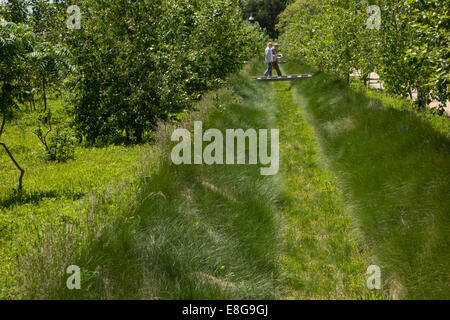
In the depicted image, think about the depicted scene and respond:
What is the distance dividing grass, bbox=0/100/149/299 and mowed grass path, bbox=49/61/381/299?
0.19 metres

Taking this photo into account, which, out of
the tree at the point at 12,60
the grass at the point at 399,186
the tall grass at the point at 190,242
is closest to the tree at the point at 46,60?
the tree at the point at 12,60

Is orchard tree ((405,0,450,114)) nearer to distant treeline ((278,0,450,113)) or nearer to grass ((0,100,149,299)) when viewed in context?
distant treeline ((278,0,450,113))

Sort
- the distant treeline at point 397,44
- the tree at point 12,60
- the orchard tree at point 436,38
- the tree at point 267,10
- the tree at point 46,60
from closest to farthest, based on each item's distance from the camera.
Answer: the orchard tree at point 436,38, the distant treeline at point 397,44, the tree at point 12,60, the tree at point 46,60, the tree at point 267,10

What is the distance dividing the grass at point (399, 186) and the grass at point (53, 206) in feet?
10.6

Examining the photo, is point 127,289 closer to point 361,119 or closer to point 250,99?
point 361,119

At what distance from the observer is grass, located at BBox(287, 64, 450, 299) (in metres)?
4.52

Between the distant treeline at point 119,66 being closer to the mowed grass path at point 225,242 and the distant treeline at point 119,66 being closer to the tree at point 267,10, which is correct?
the mowed grass path at point 225,242

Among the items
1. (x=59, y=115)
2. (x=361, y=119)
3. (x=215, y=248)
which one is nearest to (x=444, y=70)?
(x=215, y=248)

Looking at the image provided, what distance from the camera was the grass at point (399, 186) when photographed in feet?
14.8

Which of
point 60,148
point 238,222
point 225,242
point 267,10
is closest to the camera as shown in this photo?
point 225,242

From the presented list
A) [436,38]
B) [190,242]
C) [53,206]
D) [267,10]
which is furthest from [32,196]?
[267,10]

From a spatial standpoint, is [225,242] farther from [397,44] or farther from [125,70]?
[397,44]

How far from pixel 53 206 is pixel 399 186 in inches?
205

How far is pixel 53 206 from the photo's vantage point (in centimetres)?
637
